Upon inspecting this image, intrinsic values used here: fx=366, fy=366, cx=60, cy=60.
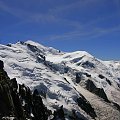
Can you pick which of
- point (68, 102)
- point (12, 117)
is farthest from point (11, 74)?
point (12, 117)

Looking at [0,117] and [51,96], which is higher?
[51,96]

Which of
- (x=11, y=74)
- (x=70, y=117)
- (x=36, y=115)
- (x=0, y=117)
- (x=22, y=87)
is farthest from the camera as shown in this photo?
(x=11, y=74)

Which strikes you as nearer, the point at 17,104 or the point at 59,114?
the point at 17,104

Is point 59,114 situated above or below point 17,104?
below

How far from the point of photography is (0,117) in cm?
10431

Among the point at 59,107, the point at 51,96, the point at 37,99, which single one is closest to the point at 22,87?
the point at 37,99

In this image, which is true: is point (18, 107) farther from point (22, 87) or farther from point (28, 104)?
point (22, 87)

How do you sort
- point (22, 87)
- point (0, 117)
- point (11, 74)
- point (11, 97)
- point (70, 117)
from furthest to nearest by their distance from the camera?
1. point (11, 74)
2. point (70, 117)
3. point (22, 87)
4. point (11, 97)
5. point (0, 117)

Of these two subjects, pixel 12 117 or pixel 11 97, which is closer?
pixel 12 117

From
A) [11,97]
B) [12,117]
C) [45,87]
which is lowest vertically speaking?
[12,117]

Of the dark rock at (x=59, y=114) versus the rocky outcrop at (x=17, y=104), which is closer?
the rocky outcrop at (x=17, y=104)

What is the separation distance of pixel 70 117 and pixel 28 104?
37.6 m

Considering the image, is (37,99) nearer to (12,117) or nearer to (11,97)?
(11,97)

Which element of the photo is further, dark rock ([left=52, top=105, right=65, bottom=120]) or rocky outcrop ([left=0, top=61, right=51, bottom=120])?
dark rock ([left=52, top=105, right=65, bottom=120])
